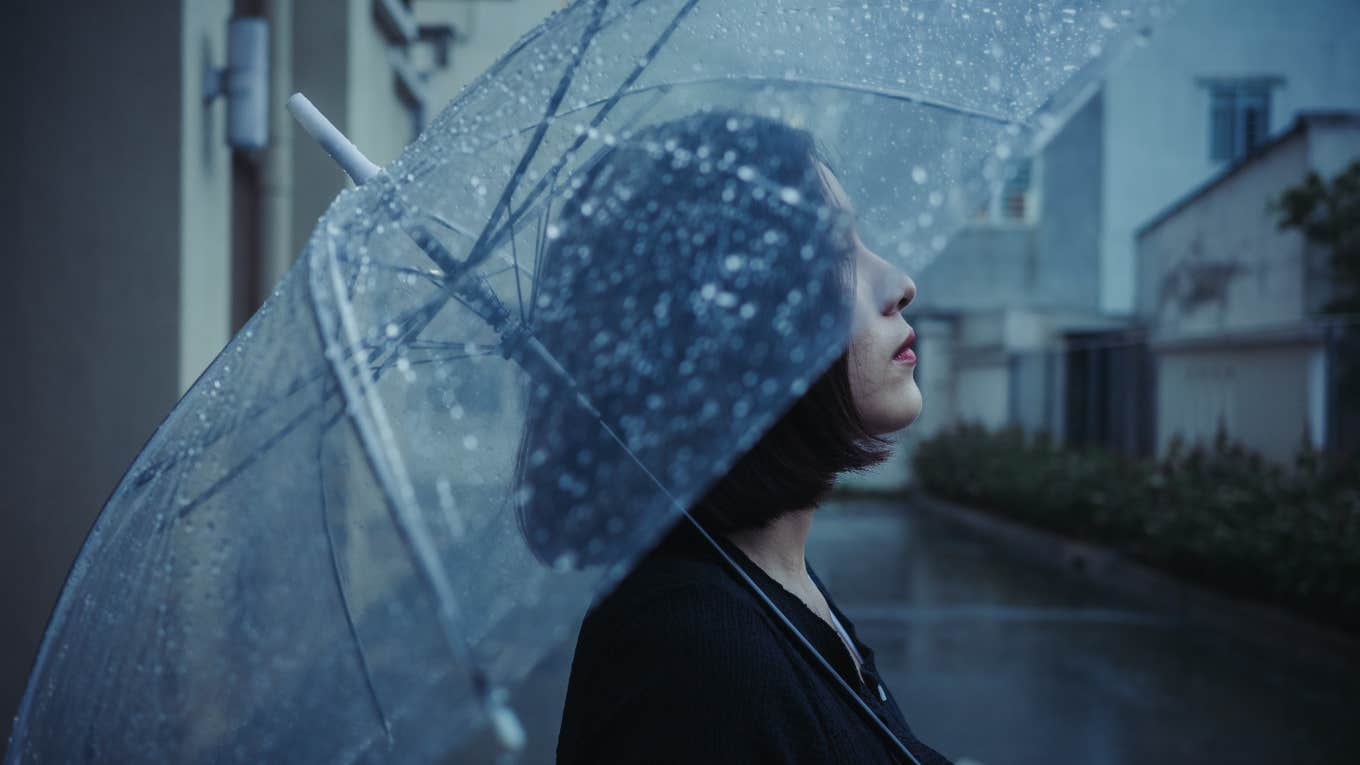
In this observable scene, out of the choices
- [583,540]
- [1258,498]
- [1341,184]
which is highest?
[1341,184]

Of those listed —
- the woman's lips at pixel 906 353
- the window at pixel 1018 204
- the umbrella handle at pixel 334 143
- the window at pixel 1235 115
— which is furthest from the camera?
the window at pixel 1018 204

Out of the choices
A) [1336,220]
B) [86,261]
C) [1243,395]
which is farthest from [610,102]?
[1336,220]

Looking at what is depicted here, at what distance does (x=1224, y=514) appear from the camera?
323 inches

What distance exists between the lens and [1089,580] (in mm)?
10227

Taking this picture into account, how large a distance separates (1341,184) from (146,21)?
948 centimetres

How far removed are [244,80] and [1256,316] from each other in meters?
10.3

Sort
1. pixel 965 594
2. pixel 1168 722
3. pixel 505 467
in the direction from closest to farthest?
pixel 505 467 < pixel 1168 722 < pixel 965 594

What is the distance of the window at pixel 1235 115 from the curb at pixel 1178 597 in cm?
889

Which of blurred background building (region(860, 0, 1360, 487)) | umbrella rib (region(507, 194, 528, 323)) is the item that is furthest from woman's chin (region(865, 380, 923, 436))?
blurred background building (region(860, 0, 1360, 487))

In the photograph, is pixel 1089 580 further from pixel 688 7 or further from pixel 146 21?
pixel 688 7

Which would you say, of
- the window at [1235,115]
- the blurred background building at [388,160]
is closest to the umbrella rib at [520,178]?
the blurred background building at [388,160]

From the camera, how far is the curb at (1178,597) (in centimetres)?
690

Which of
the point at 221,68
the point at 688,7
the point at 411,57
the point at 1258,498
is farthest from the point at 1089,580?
the point at 688,7

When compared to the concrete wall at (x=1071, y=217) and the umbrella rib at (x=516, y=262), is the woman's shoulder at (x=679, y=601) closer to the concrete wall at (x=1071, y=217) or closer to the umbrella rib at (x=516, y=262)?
the umbrella rib at (x=516, y=262)
